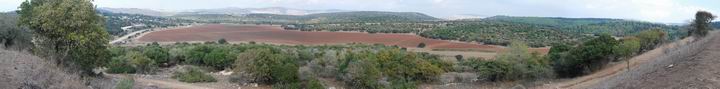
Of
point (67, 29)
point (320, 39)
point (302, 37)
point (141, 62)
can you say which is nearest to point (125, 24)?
point (302, 37)

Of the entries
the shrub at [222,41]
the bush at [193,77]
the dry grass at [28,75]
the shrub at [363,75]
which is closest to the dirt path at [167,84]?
the bush at [193,77]

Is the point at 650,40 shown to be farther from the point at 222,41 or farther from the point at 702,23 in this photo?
the point at 222,41

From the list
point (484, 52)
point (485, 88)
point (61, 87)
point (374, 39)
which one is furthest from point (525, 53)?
point (374, 39)

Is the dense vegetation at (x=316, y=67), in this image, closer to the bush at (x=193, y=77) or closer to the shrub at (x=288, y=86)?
the shrub at (x=288, y=86)

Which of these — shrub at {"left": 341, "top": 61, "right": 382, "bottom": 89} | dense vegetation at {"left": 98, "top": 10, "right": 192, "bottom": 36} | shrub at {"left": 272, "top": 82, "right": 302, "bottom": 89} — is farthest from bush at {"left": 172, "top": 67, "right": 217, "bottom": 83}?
dense vegetation at {"left": 98, "top": 10, "right": 192, "bottom": 36}

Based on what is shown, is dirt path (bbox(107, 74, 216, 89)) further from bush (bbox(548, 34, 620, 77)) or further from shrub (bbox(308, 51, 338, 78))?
bush (bbox(548, 34, 620, 77))

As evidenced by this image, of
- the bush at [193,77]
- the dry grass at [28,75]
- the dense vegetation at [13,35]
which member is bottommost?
the bush at [193,77]

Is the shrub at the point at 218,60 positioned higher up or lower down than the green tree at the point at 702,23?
lower down
